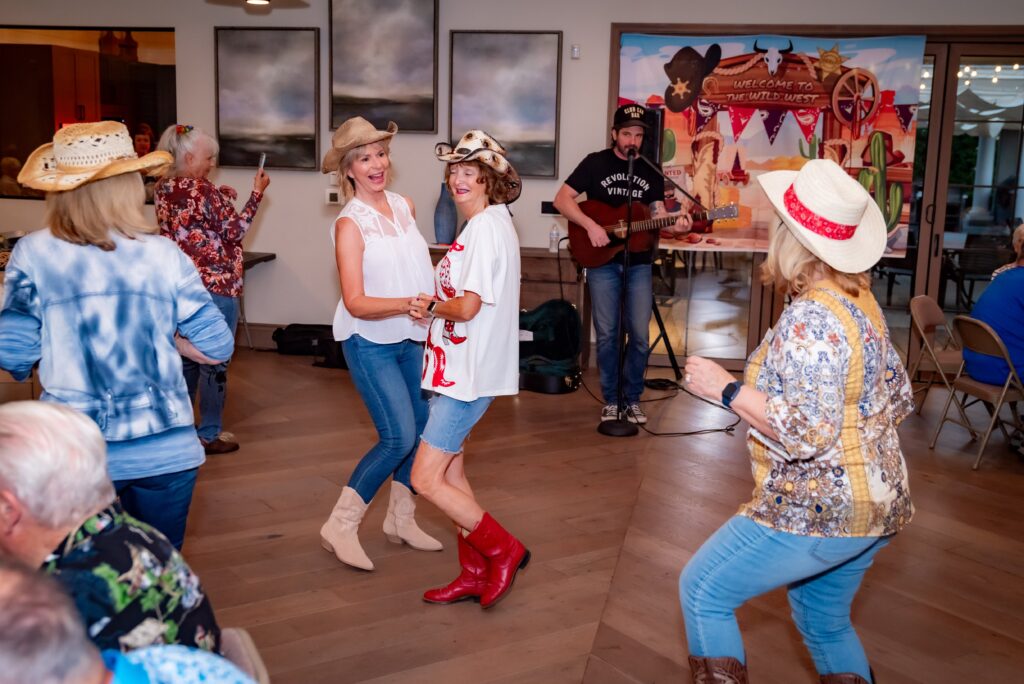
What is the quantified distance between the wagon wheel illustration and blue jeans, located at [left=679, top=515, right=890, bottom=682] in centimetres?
558

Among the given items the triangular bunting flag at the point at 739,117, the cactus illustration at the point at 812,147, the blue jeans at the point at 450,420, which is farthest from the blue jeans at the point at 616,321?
the blue jeans at the point at 450,420

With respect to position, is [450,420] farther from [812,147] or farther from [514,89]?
[812,147]

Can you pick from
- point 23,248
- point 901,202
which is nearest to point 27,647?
point 23,248

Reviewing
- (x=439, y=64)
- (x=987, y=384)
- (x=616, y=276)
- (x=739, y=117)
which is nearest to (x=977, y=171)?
(x=739, y=117)

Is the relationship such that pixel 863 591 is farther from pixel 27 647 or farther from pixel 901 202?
pixel 901 202

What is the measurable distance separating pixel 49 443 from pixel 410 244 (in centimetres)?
200

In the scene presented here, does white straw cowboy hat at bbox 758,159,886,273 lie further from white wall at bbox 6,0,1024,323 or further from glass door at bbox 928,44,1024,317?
glass door at bbox 928,44,1024,317

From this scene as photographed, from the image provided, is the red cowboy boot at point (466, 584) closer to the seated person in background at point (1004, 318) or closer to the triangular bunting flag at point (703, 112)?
the seated person in background at point (1004, 318)

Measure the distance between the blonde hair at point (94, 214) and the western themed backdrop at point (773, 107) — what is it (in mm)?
5464

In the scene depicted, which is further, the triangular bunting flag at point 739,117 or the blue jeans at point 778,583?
the triangular bunting flag at point 739,117

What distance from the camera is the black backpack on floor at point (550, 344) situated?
270 inches

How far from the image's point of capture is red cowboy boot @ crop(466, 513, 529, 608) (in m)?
3.36

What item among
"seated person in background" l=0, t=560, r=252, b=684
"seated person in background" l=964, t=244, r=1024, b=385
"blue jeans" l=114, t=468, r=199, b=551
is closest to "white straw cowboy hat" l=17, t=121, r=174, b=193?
"blue jeans" l=114, t=468, r=199, b=551

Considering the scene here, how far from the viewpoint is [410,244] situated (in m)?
3.60
